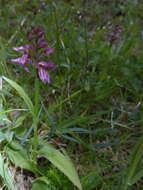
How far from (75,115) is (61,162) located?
0.36 metres

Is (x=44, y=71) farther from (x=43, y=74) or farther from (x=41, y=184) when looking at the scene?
(x=41, y=184)

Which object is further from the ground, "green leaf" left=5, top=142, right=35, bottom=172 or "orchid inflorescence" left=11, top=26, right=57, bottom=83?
"orchid inflorescence" left=11, top=26, right=57, bottom=83

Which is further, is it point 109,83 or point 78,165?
point 109,83

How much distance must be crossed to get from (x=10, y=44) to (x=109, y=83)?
75 centimetres

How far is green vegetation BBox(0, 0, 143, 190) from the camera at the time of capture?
3.78 feet

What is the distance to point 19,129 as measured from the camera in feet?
4.36

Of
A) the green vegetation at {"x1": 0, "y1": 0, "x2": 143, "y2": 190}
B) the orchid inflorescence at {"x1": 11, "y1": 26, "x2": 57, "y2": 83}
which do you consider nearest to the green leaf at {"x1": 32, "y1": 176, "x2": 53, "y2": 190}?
the green vegetation at {"x1": 0, "y1": 0, "x2": 143, "y2": 190}

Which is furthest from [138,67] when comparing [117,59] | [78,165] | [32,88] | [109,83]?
[78,165]

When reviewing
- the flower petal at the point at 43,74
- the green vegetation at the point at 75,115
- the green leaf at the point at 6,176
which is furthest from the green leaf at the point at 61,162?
the flower petal at the point at 43,74

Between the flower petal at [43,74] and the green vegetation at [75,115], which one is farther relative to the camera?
the flower petal at [43,74]

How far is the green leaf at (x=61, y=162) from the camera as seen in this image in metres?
1.05

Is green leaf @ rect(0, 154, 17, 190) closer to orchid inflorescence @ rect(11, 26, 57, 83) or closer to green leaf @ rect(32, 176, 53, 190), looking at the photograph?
green leaf @ rect(32, 176, 53, 190)

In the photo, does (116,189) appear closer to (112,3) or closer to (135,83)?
(135,83)

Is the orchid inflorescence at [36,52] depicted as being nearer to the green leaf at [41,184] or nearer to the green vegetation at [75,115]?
the green vegetation at [75,115]
